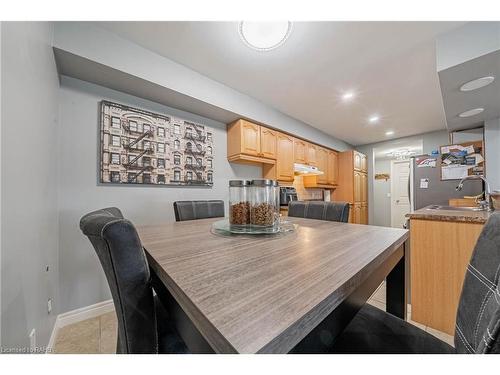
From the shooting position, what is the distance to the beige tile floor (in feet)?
4.54

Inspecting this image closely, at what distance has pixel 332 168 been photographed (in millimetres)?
4594

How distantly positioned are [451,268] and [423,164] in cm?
230

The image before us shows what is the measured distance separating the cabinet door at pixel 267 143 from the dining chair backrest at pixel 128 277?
102 inches

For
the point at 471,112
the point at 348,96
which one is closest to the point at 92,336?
the point at 348,96

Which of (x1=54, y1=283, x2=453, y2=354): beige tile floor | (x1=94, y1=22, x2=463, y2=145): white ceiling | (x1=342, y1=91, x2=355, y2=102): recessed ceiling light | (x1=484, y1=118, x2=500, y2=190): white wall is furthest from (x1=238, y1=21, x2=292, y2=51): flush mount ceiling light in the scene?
(x1=484, y1=118, x2=500, y2=190): white wall

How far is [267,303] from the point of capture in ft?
1.11

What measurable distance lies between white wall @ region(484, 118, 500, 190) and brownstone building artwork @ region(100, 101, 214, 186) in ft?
12.5

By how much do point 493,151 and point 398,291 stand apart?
3.27m

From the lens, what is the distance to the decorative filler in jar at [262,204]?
1.00 metres

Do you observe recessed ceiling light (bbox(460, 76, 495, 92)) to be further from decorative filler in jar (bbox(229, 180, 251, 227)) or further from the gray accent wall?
the gray accent wall

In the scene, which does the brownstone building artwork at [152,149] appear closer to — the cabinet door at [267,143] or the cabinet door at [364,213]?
the cabinet door at [267,143]

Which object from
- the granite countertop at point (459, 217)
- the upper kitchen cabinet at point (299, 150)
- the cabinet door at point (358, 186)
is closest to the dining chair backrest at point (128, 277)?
the granite countertop at point (459, 217)
